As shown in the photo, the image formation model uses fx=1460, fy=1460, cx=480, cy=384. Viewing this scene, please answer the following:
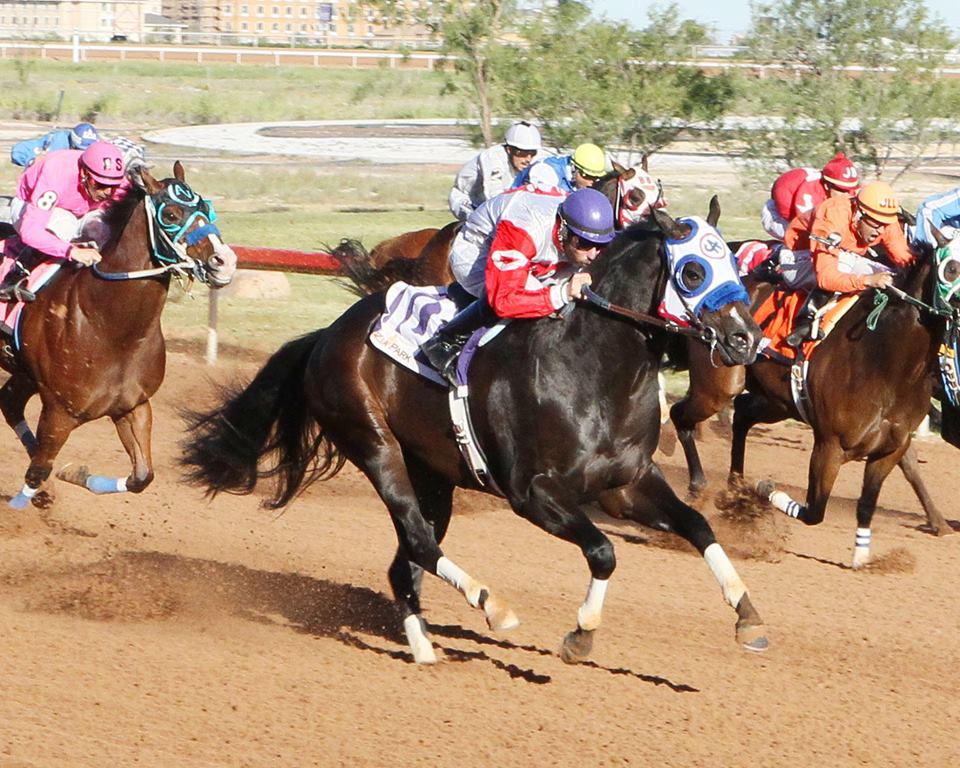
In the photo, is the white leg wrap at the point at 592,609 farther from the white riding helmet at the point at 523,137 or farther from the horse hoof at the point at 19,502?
the white riding helmet at the point at 523,137

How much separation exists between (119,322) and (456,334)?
2284 millimetres

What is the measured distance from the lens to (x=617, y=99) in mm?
21266

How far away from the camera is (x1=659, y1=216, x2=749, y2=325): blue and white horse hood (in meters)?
5.30

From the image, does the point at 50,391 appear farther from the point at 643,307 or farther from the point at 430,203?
the point at 430,203

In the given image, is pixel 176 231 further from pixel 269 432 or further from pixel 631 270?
pixel 631 270

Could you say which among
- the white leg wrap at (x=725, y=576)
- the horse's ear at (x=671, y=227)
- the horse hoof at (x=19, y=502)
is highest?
the horse's ear at (x=671, y=227)

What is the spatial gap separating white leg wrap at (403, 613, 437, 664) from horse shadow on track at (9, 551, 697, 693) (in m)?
0.10

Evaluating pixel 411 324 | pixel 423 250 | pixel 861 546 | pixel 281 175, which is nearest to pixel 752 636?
pixel 411 324

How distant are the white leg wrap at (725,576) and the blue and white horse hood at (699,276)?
1.00m

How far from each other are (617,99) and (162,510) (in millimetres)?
13904

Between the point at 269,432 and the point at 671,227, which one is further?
the point at 269,432

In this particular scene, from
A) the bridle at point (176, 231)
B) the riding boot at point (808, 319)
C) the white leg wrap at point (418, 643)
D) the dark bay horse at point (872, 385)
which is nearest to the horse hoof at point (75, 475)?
the bridle at point (176, 231)

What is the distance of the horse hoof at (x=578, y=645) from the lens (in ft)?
19.0

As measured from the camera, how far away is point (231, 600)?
23.3 feet
